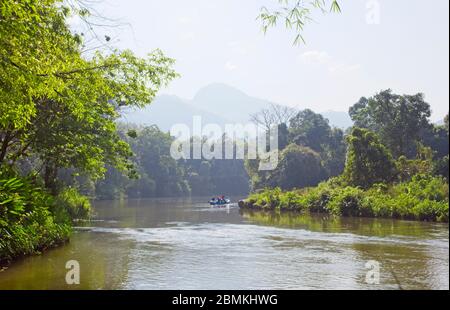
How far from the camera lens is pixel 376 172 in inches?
1607

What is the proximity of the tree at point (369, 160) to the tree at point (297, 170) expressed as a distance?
56.6 feet

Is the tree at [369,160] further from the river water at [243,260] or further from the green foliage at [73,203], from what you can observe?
the green foliage at [73,203]

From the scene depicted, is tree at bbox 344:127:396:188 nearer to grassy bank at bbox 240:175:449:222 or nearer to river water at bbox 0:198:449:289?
grassy bank at bbox 240:175:449:222

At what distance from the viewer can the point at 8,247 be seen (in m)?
13.2

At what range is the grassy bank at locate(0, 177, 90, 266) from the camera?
12.3 m

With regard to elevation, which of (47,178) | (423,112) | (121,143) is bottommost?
(47,178)

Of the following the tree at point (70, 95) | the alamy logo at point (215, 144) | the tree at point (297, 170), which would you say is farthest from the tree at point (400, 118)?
the tree at point (70, 95)

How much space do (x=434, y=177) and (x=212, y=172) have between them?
7849 cm

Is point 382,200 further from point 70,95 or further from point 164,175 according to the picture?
point 164,175

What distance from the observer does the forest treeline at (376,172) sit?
1325 inches

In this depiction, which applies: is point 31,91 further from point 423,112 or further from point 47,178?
point 423,112

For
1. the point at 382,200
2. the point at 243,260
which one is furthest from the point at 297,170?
the point at 243,260

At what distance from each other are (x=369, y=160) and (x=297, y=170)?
18125mm

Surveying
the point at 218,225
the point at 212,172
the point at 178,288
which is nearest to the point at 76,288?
the point at 178,288
